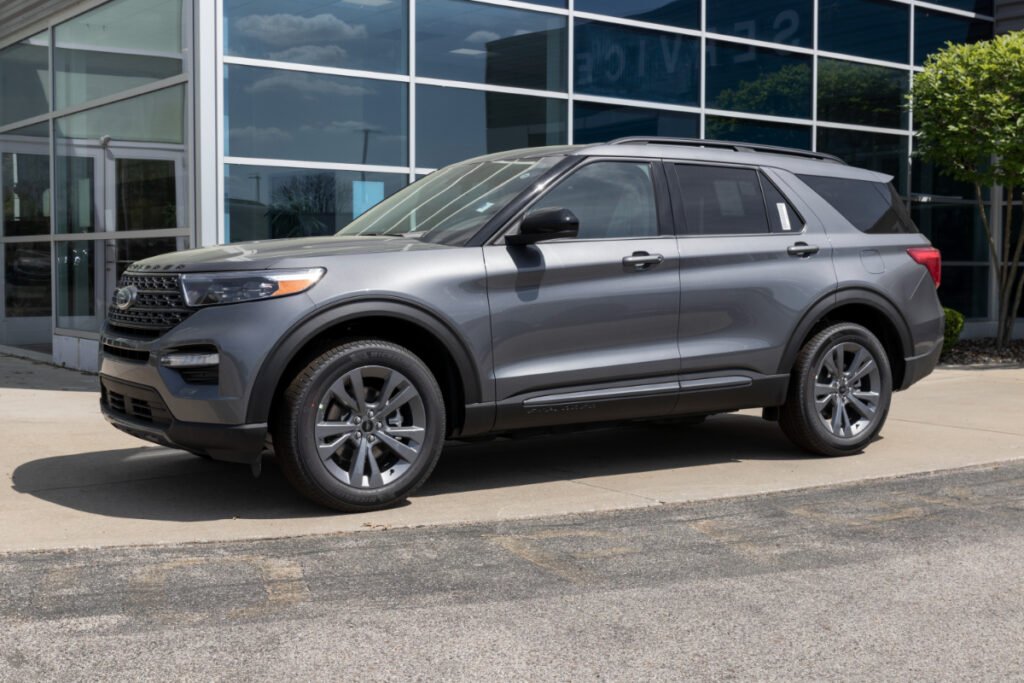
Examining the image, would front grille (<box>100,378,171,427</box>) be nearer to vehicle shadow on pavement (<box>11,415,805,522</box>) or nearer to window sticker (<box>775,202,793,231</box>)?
vehicle shadow on pavement (<box>11,415,805,522</box>)

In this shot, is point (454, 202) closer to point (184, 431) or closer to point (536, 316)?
point (536, 316)

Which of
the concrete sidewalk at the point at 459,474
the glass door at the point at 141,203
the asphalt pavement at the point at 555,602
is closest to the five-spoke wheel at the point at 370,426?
the concrete sidewalk at the point at 459,474

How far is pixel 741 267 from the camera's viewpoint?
680 cm

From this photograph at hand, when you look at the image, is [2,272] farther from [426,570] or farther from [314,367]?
[426,570]

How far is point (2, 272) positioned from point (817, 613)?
12.8 meters

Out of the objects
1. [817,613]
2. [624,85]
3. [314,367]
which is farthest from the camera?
[624,85]

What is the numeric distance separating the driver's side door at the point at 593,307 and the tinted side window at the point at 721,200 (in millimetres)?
190

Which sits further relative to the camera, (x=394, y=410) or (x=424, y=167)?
(x=424, y=167)

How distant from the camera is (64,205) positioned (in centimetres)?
1292

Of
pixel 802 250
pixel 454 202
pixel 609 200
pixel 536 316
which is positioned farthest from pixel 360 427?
pixel 802 250

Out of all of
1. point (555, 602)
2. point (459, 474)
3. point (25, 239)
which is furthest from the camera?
point (25, 239)

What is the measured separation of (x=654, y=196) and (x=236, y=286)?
7.98ft

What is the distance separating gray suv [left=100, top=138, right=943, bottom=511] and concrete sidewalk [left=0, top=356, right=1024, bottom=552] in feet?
1.03

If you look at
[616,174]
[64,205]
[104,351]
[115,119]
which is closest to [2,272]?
[64,205]
